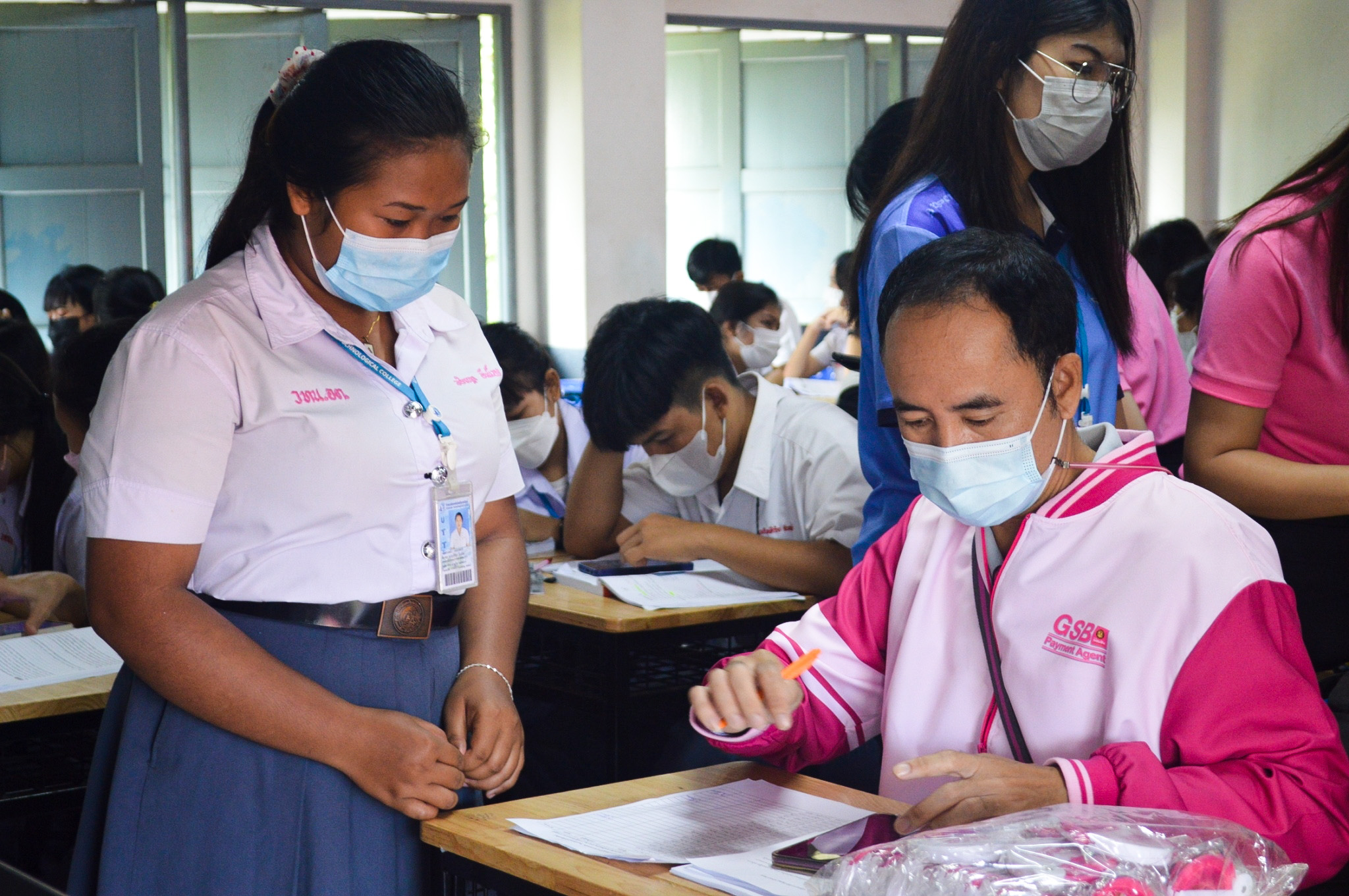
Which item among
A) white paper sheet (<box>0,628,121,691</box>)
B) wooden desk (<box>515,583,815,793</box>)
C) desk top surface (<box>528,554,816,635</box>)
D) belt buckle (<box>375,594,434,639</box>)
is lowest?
wooden desk (<box>515,583,815,793</box>)

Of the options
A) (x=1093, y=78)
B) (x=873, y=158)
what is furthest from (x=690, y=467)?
(x=1093, y=78)

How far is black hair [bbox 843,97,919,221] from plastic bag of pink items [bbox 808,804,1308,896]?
1.44 m

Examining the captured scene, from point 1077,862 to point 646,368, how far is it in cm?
185

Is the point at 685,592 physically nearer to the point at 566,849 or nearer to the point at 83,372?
the point at 83,372

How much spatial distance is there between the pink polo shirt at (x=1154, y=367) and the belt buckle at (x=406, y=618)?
114 centimetres

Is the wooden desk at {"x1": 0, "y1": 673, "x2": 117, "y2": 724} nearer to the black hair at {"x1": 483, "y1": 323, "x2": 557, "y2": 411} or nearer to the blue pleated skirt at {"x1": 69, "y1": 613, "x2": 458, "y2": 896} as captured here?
the blue pleated skirt at {"x1": 69, "y1": 613, "x2": 458, "y2": 896}

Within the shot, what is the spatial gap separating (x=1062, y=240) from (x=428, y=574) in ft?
3.47

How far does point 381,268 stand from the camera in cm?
147

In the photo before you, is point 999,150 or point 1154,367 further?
point 1154,367

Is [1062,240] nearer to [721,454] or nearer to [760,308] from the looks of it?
[721,454]

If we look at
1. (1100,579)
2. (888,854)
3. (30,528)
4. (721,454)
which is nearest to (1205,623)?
(1100,579)

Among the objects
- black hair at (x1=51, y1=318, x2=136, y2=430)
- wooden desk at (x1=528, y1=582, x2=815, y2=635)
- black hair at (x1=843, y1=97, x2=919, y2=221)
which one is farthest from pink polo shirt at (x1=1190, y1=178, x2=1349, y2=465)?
black hair at (x1=51, y1=318, x2=136, y2=430)

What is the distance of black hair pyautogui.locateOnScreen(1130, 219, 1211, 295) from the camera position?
4.50 metres

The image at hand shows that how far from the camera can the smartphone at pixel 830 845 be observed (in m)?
1.21
